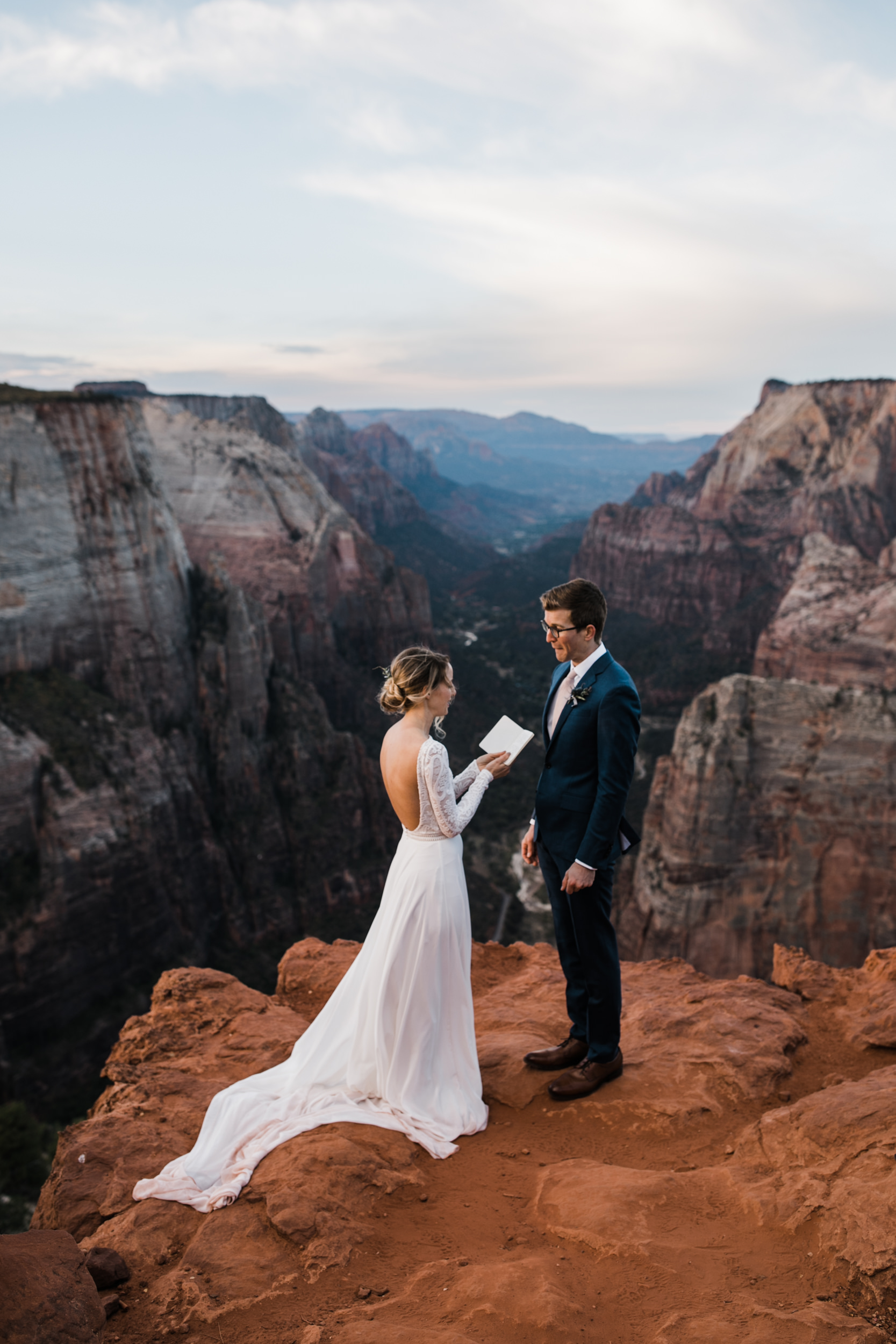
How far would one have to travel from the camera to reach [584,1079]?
18.3ft

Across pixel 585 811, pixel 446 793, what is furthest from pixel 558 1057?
pixel 446 793

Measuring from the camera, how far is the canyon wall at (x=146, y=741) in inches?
1135

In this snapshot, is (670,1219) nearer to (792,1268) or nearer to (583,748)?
(792,1268)

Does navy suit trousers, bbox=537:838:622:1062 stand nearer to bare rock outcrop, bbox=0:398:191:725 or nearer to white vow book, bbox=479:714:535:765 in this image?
white vow book, bbox=479:714:535:765

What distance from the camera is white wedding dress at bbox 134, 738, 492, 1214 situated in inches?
198

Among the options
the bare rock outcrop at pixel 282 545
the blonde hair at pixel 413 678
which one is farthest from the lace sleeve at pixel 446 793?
the bare rock outcrop at pixel 282 545

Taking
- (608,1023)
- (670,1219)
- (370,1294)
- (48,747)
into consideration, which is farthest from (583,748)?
(48,747)

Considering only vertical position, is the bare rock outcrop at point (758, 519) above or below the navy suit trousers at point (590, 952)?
above

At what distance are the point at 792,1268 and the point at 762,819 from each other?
23.2 metres

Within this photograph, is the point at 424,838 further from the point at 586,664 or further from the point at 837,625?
the point at 837,625

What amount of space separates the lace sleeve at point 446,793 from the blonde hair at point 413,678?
0.53ft

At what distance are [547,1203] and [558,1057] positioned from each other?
157 centimetres

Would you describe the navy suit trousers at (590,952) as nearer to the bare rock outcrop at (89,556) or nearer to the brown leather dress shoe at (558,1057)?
the brown leather dress shoe at (558,1057)

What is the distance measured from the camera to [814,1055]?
20.8ft
